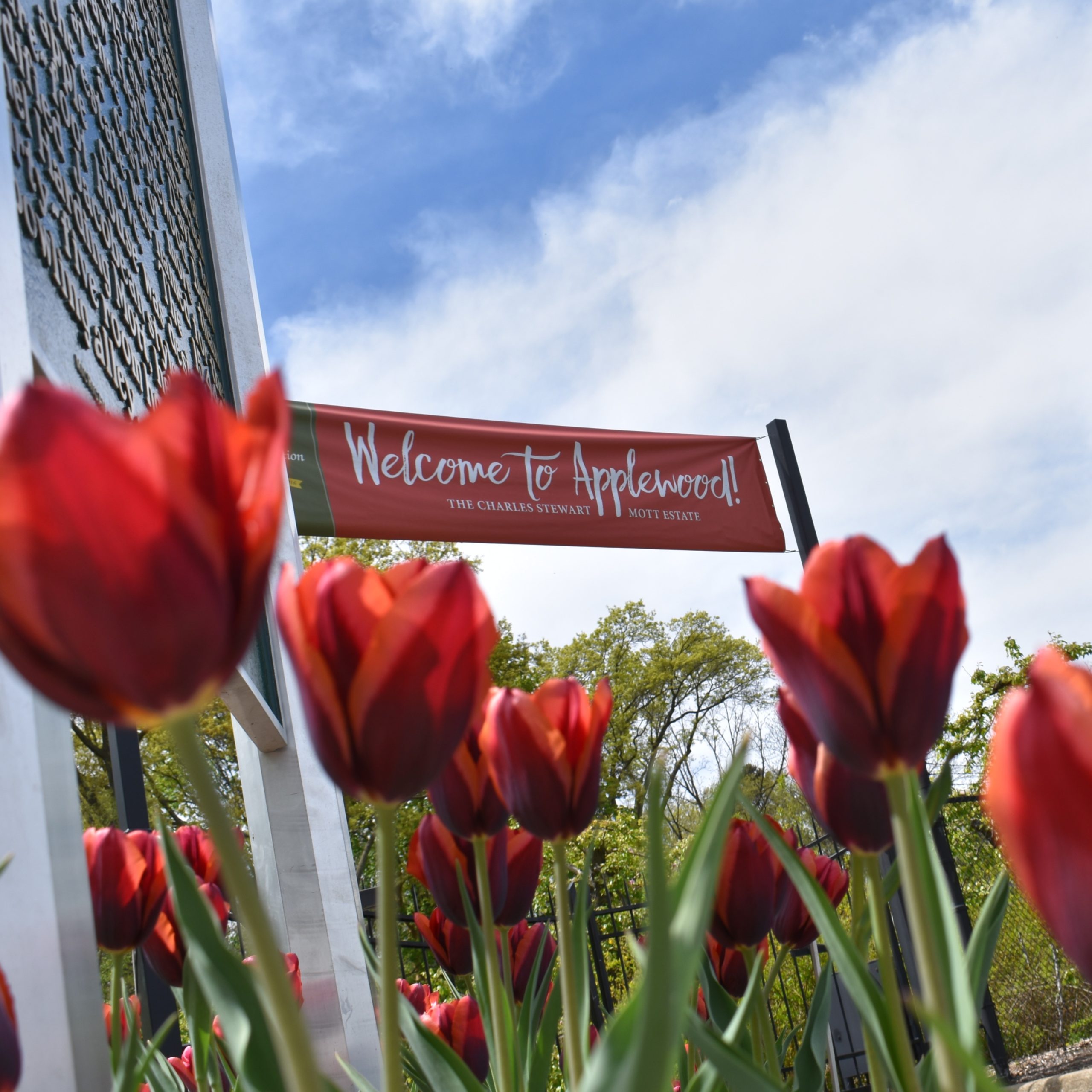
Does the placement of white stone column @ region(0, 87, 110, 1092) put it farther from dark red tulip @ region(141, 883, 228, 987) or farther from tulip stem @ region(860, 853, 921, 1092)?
tulip stem @ region(860, 853, 921, 1092)

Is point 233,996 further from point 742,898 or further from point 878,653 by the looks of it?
point 742,898

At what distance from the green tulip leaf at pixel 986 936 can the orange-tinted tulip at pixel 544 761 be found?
0.22 metres

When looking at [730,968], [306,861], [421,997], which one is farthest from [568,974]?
[306,861]

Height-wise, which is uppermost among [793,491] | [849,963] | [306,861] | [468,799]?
[793,491]

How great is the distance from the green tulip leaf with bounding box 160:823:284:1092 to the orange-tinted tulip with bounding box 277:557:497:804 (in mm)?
92

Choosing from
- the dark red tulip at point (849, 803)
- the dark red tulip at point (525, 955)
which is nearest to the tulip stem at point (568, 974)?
the dark red tulip at point (849, 803)

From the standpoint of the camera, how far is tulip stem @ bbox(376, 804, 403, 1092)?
35cm

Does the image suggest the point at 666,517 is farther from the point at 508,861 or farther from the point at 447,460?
the point at 508,861

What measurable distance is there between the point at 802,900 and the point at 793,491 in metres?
4.15

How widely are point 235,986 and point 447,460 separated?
13.7 ft

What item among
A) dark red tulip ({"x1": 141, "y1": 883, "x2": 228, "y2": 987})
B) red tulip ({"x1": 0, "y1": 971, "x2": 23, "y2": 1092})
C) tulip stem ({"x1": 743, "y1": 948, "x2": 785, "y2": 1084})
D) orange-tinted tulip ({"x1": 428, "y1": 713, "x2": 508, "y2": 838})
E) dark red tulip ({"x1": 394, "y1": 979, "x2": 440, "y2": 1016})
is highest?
orange-tinted tulip ({"x1": 428, "y1": 713, "x2": 508, "y2": 838})

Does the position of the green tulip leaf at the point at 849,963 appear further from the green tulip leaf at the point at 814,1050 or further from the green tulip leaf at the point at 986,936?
the green tulip leaf at the point at 814,1050

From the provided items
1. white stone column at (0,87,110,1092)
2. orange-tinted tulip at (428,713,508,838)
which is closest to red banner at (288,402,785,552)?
white stone column at (0,87,110,1092)

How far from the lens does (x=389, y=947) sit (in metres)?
0.36
